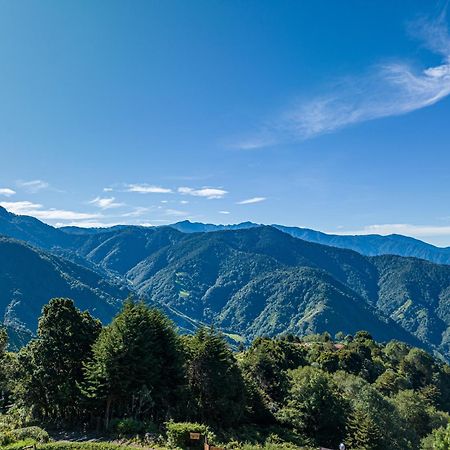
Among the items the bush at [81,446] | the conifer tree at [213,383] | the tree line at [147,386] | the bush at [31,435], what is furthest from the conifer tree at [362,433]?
the bush at [31,435]

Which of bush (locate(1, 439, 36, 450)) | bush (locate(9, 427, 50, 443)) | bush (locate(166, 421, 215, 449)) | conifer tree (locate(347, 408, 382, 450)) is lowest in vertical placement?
conifer tree (locate(347, 408, 382, 450))

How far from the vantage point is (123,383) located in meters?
32.2

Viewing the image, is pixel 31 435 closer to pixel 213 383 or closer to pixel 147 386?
pixel 147 386

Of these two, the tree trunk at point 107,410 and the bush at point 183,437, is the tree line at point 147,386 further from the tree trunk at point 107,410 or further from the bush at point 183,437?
the bush at point 183,437

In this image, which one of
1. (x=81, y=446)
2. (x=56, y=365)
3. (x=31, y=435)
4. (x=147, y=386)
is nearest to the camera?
(x=81, y=446)

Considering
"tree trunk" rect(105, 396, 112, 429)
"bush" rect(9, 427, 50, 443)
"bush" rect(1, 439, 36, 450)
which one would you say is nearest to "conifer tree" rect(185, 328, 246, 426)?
"tree trunk" rect(105, 396, 112, 429)

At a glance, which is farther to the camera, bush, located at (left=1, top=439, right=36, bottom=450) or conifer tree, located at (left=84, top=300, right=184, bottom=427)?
conifer tree, located at (left=84, top=300, right=184, bottom=427)

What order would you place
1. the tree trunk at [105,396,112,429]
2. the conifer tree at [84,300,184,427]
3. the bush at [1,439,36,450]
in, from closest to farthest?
the bush at [1,439,36,450] → the tree trunk at [105,396,112,429] → the conifer tree at [84,300,184,427]

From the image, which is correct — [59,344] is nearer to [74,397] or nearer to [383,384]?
[74,397]

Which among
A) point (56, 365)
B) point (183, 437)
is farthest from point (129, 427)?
point (56, 365)

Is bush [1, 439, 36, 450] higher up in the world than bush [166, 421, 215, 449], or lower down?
lower down

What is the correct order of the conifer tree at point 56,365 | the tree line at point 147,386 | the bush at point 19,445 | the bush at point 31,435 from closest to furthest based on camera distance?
the bush at point 19,445, the bush at point 31,435, the tree line at point 147,386, the conifer tree at point 56,365

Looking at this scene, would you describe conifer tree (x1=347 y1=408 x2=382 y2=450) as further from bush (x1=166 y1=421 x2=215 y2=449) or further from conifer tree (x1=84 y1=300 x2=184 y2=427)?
bush (x1=166 y1=421 x2=215 y2=449)

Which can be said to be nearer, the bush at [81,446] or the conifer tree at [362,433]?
the bush at [81,446]
